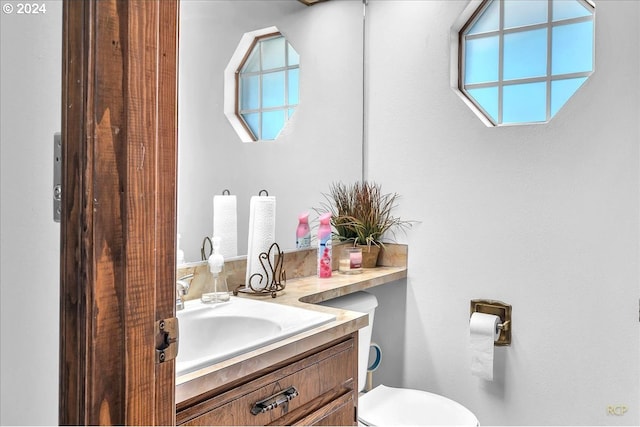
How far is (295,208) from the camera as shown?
2.04 meters

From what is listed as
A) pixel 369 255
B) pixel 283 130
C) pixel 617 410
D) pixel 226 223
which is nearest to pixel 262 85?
pixel 283 130

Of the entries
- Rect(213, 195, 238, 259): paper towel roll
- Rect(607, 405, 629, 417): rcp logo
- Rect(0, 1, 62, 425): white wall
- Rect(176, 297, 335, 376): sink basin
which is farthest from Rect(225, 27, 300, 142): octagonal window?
Rect(607, 405, 629, 417): rcp logo

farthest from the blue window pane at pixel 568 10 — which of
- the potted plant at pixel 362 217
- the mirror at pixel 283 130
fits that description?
the potted plant at pixel 362 217

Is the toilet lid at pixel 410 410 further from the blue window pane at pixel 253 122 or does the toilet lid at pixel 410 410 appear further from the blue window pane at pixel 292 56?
the blue window pane at pixel 292 56

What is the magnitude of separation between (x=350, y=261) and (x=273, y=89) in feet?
2.41

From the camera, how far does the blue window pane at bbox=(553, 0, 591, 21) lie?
1.84m

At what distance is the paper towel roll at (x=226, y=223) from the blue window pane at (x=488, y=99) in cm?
109

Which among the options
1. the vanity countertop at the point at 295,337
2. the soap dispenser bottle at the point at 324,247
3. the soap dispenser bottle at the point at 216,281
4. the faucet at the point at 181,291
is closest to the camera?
the vanity countertop at the point at 295,337

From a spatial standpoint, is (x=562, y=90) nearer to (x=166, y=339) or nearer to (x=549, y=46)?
(x=549, y=46)

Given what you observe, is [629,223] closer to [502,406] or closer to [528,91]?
[528,91]

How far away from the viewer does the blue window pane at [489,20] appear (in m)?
2.01

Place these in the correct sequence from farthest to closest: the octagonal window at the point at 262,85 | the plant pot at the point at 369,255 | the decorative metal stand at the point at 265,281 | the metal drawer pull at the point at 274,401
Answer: the plant pot at the point at 369,255 < the octagonal window at the point at 262,85 < the decorative metal stand at the point at 265,281 < the metal drawer pull at the point at 274,401

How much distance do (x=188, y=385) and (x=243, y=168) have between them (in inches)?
37.6

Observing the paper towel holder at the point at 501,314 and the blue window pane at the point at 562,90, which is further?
the paper towel holder at the point at 501,314
